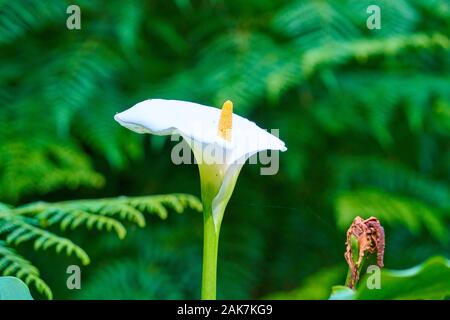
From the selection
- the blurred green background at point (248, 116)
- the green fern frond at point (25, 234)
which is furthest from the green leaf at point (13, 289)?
the blurred green background at point (248, 116)

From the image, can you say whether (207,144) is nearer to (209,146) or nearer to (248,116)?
(209,146)

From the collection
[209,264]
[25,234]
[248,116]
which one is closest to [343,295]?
[209,264]

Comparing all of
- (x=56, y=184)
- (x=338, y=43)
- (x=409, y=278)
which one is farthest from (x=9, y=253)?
(x=338, y=43)

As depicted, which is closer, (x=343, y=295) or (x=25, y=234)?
(x=343, y=295)

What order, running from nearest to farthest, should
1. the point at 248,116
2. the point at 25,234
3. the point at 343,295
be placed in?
the point at 343,295
the point at 25,234
the point at 248,116

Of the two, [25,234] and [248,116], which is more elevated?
[248,116]

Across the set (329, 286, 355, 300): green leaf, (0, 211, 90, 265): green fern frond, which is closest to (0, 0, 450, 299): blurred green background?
(0, 211, 90, 265): green fern frond
